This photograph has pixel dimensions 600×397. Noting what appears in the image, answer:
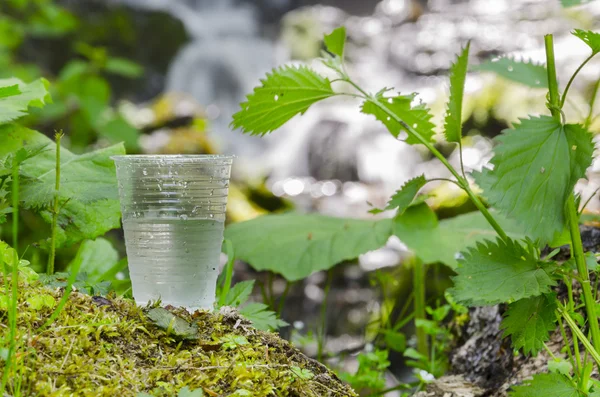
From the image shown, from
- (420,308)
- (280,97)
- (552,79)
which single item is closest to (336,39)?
(280,97)

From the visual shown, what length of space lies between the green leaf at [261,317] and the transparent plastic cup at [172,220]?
0.71ft

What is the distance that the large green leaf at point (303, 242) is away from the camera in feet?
7.38

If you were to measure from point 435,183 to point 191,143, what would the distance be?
2.68m

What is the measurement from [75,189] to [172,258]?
0.34 metres

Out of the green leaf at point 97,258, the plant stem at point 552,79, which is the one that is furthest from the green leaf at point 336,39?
the green leaf at point 97,258

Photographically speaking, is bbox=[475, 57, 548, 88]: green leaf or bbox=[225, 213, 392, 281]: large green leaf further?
bbox=[225, 213, 392, 281]: large green leaf

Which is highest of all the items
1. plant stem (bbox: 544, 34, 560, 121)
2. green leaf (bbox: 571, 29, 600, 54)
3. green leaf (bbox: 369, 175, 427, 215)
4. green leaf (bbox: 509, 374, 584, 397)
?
green leaf (bbox: 571, 29, 600, 54)

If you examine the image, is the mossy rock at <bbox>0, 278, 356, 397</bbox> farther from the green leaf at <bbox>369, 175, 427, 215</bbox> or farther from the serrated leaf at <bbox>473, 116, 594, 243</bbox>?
the serrated leaf at <bbox>473, 116, 594, 243</bbox>

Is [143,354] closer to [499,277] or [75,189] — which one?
[75,189]

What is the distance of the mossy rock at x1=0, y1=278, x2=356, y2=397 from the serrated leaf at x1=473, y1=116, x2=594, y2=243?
1.78ft

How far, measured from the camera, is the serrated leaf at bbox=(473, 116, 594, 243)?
119 cm

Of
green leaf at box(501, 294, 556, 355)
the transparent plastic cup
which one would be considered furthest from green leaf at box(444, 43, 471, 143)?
the transparent plastic cup

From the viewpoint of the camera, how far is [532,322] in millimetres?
1313

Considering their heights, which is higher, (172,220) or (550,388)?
(172,220)
